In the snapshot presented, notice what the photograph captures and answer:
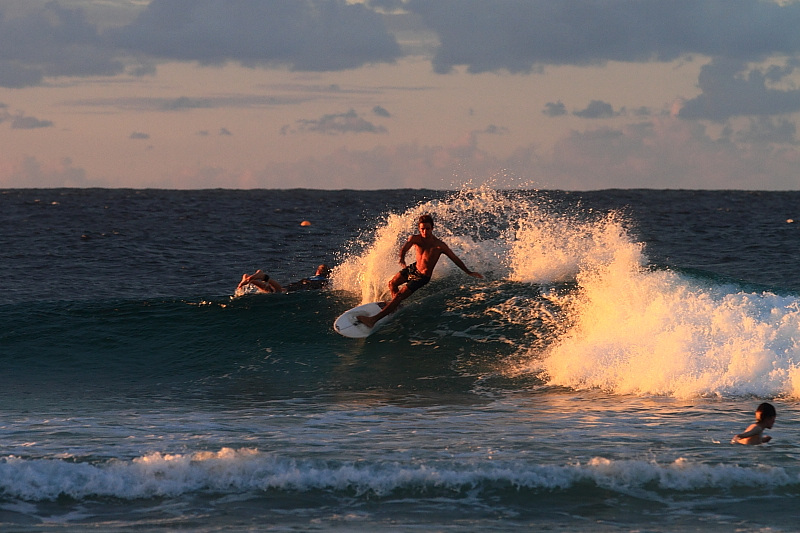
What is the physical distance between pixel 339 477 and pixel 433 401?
3889 mm

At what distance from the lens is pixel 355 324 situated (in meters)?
15.1

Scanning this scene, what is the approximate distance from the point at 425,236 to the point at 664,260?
1983 cm

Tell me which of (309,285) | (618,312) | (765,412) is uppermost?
(309,285)

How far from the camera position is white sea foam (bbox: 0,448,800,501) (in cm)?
774

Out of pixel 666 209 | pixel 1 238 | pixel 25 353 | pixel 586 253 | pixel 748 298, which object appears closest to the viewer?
pixel 748 298

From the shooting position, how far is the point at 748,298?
1395cm

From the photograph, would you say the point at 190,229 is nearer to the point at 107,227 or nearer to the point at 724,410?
the point at 107,227

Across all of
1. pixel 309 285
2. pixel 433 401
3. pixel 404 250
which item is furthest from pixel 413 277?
pixel 309 285

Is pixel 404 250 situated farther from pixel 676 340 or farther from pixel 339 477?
pixel 339 477

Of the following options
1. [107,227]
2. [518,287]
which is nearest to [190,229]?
[107,227]

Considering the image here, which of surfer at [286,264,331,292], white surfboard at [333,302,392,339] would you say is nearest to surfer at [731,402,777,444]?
white surfboard at [333,302,392,339]

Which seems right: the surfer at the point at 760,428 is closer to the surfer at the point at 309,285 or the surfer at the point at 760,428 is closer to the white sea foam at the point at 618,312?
the white sea foam at the point at 618,312

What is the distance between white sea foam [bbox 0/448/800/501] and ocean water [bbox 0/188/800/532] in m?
0.02

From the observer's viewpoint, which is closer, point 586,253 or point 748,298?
point 748,298
